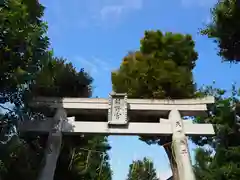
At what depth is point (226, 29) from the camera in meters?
9.41

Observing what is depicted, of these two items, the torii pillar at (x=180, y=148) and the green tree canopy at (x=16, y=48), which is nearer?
the green tree canopy at (x=16, y=48)

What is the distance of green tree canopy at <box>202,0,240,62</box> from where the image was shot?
355 inches

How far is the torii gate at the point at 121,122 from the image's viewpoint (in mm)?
10195

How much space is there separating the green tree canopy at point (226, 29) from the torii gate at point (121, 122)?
5.70ft

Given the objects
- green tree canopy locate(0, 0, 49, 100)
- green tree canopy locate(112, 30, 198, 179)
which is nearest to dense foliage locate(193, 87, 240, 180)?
green tree canopy locate(112, 30, 198, 179)

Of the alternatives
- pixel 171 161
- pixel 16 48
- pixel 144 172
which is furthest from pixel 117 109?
pixel 144 172

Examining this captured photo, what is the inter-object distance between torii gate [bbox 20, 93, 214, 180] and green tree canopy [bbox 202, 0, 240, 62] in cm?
174

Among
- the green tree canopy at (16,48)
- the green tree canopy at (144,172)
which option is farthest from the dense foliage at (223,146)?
the green tree canopy at (144,172)

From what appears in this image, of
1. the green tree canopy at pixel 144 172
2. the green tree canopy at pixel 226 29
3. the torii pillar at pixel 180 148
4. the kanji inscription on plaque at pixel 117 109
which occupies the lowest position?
the torii pillar at pixel 180 148

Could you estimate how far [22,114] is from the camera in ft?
28.2

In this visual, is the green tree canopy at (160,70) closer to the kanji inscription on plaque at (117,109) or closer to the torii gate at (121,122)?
the torii gate at (121,122)

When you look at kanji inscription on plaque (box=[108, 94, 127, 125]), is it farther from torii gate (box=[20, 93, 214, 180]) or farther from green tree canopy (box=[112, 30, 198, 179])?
green tree canopy (box=[112, 30, 198, 179])

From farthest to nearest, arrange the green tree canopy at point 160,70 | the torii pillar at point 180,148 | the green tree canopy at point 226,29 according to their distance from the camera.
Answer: the green tree canopy at point 160,70 < the torii pillar at point 180,148 < the green tree canopy at point 226,29

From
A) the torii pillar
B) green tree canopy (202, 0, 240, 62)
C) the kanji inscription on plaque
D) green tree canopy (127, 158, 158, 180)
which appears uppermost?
green tree canopy (127, 158, 158, 180)
